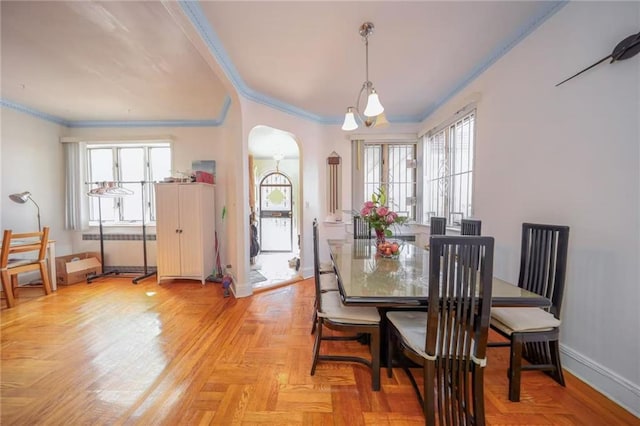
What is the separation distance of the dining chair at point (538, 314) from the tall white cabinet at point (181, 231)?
3.60 m

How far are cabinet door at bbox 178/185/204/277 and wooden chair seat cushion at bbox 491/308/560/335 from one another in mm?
3574

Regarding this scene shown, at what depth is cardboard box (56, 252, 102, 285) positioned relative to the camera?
3.46 meters

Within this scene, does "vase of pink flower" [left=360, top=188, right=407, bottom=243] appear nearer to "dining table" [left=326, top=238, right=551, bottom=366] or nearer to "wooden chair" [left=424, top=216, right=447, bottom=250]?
"dining table" [left=326, top=238, right=551, bottom=366]

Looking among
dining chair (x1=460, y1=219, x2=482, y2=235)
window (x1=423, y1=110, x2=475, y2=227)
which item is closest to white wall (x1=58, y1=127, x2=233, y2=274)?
window (x1=423, y1=110, x2=475, y2=227)

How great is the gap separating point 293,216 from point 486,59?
497 cm

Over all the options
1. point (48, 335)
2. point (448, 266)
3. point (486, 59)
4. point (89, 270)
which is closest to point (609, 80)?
point (486, 59)

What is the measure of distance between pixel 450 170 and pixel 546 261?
1870 millimetres

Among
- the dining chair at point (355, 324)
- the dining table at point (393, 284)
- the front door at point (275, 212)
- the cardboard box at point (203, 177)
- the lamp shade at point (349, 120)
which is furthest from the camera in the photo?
the front door at point (275, 212)

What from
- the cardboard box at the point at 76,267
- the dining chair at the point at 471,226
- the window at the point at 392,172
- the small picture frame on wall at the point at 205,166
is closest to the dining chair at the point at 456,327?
the dining chair at the point at 471,226

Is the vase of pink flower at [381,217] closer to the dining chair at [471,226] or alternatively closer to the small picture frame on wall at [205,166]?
the dining chair at [471,226]

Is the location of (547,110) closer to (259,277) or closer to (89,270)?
(259,277)

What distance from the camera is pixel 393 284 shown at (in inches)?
52.6

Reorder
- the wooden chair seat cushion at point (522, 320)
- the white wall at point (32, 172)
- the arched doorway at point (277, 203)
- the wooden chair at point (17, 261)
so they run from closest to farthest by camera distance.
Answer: the wooden chair seat cushion at point (522, 320) < the wooden chair at point (17, 261) < the white wall at point (32, 172) < the arched doorway at point (277, 203)

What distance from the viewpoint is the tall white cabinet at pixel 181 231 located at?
3.48 m
